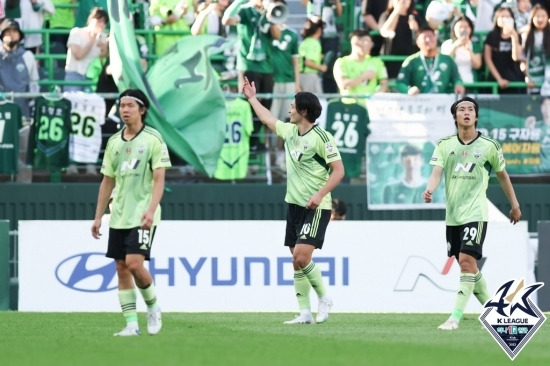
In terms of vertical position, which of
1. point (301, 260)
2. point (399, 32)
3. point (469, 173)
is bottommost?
point (301, 260)

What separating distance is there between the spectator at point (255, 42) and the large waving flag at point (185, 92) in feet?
2.05

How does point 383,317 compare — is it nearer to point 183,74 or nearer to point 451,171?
point 451,171

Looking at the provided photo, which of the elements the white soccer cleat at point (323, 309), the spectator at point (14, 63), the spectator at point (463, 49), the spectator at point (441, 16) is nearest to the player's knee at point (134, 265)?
the white soccer cleat at point (323, 309)

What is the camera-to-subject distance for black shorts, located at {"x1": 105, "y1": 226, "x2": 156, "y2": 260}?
1195 cm

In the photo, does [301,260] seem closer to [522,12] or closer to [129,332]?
[129,332]

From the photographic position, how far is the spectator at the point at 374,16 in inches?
854

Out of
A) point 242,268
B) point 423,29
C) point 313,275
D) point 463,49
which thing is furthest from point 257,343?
point 463,49

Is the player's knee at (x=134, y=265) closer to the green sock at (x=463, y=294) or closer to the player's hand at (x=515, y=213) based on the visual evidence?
the green sock at (x=463, y=294)

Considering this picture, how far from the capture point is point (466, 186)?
523 inches

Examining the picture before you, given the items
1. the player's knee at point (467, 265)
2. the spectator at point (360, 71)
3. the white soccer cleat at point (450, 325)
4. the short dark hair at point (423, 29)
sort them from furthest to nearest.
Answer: the short dark hair at point (423, 29) < the spectator at point (360, 71) < the player's knee at point (467, 265) < the white soccer cleat at point (450, 325)

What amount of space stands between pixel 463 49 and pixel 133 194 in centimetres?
1007

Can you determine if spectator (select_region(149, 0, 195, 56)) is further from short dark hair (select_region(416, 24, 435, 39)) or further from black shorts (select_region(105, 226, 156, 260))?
black shorts (select_region(105, 226, 156, 260))

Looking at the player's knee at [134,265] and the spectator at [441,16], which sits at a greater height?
the spectator at [441,16]

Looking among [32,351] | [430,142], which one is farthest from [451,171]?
[430,142]
